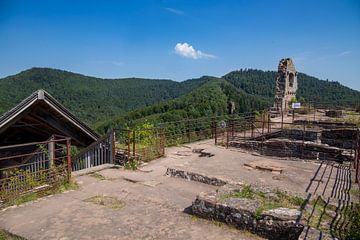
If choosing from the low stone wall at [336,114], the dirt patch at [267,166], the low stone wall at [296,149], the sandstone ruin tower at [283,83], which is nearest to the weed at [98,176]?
the dirt patch at [267,166]

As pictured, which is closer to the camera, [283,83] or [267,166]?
[267,166]

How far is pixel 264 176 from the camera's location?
882 centimetres

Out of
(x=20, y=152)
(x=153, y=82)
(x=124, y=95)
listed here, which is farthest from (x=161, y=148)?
(x=153, y=82)

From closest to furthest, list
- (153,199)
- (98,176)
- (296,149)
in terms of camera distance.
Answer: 1. (153,199)
2. (98,176)
3. (296,149)

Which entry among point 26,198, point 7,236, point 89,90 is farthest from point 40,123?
point 89,90

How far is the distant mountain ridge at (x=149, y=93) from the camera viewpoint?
46241mm

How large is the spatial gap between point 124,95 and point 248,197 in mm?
101078

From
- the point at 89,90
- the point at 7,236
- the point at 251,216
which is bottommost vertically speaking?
the point at 7,236

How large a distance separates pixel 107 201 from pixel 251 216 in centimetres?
343

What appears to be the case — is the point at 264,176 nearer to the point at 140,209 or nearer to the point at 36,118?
the point at 140,209

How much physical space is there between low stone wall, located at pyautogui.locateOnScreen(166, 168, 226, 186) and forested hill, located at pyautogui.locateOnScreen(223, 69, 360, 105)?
3700 cm

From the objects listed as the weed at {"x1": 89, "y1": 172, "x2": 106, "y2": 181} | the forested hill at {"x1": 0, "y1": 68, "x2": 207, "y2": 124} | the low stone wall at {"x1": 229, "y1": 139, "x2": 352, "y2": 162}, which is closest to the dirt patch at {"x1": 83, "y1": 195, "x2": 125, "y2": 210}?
the weed at {"x1": 89, "y1": 172, "x2": 106, "y2": 181}

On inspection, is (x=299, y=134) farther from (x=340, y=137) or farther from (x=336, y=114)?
(x=336, y=114)

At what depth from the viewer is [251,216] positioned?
16.4 ft
